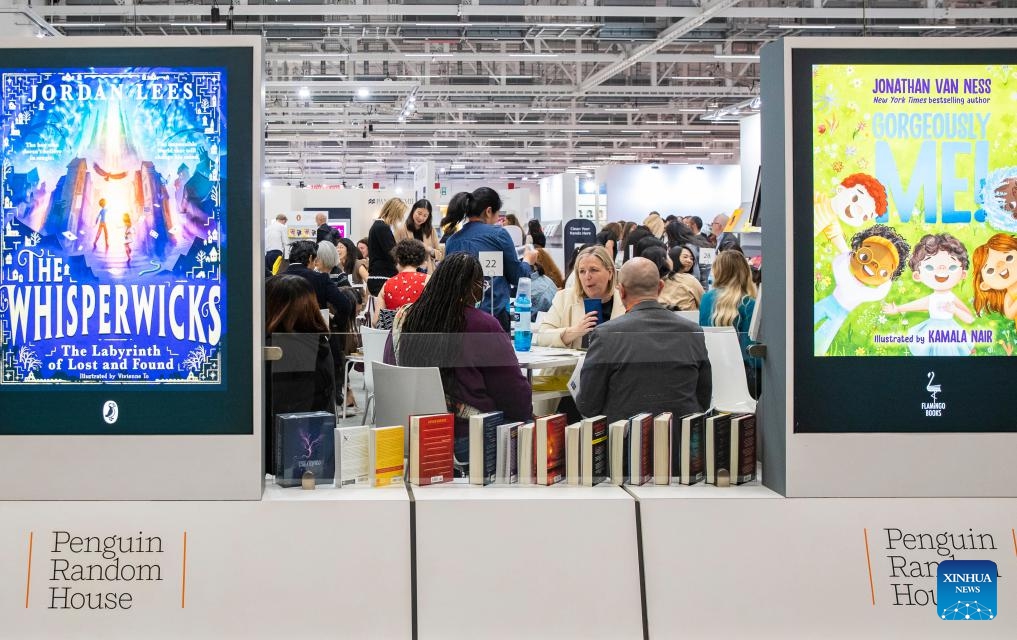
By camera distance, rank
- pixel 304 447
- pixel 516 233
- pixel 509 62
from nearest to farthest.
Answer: pixel 304 447
pixel 516 233
pixel 509 62

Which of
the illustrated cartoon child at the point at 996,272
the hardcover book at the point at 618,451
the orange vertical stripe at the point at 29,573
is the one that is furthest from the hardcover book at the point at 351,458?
the illustrated cartoon child at the point at 996,272

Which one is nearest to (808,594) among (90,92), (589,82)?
(90,92)

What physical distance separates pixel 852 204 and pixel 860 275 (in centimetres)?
21

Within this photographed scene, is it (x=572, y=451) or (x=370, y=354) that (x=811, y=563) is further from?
(x=370, y=354)

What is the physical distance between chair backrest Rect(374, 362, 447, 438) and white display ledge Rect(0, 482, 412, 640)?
342 millimetres

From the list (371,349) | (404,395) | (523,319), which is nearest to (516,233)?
(523,319)

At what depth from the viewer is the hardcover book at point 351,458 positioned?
10.5ft

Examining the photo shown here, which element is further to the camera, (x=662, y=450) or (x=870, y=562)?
(x=662, y=450)

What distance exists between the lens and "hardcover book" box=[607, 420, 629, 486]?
3.30 meters

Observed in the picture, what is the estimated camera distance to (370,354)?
11.1ft

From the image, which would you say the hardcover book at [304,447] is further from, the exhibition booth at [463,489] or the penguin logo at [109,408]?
the penguin logo at [109,408]

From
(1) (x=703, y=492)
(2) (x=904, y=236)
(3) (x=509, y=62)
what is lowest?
(1) (x=703, y=492)

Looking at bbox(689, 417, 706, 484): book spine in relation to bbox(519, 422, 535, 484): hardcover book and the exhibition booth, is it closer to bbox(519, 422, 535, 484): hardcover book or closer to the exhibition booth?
the exhibition booth

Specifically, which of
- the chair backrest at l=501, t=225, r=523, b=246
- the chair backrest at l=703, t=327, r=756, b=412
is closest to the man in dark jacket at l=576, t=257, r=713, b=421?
the chair backrest at l=703, t=327, r=756, b=412
